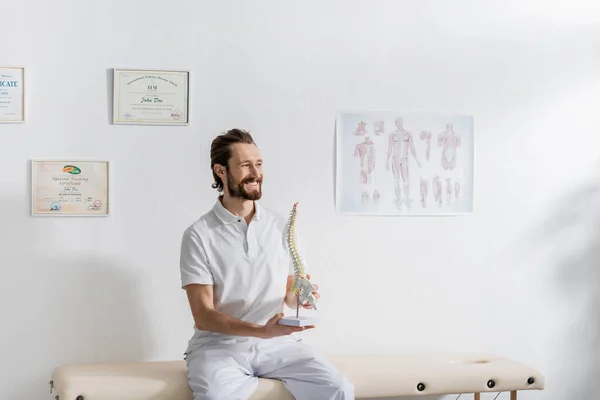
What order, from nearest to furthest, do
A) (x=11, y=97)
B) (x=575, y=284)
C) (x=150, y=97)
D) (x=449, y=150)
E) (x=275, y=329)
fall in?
1. (x=275, y=329)
2. (x=11, y=97)
3. (x=150, y=97)
4. (x=449, y=150)
5. (x=575, y=284)

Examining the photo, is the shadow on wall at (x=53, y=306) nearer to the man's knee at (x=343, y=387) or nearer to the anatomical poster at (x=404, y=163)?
the man's knee at (x=343, y=387)

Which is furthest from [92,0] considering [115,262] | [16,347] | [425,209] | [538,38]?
[538,38]

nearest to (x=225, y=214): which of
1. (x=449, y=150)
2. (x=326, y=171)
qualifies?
(x=326, y=171)

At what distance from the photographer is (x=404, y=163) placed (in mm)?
3623

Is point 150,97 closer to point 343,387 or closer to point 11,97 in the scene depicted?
point 11,97

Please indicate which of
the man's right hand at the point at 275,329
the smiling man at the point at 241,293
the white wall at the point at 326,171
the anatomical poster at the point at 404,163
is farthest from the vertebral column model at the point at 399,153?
the man's right hand at the point at 275,329

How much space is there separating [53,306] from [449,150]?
1.85 metres

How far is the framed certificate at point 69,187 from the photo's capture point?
10.8 feet

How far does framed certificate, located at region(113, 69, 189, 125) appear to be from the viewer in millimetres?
3361

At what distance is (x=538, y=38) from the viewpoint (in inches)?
147

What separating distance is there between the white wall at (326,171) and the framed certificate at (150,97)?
1.7 inches

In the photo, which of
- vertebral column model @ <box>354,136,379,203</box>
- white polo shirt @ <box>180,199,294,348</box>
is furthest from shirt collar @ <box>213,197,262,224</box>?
vertebral column model @ <box>354,136,379,203</box>

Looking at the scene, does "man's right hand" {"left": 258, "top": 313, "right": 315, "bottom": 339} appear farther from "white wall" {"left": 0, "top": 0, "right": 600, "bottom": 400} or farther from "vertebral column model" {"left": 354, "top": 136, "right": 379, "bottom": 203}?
"vertebral column model" {"left": 354, "top": 136, "right": 379, "bottom": 203}

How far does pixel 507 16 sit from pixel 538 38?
181 mm
